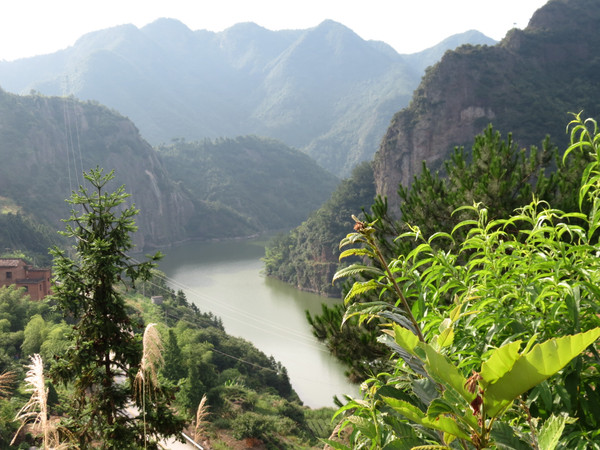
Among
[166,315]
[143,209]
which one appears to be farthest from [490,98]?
[143,209]

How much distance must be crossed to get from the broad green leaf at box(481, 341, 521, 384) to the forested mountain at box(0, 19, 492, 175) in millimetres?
124288

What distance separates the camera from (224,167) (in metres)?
93.1

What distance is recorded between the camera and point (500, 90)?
45125 mm

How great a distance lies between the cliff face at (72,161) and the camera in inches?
2355

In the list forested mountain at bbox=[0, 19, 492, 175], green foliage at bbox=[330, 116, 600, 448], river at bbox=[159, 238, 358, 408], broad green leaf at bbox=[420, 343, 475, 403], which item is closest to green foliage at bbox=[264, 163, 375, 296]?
river at bbox=[159, 238, 358, 408]

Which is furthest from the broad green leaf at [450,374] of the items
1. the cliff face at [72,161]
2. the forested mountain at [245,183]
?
the forested mountain at [245,183]

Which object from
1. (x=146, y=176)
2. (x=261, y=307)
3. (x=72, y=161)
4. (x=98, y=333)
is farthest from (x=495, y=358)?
(x=146, y=176)

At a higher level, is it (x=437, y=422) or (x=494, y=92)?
(x=494, y=92)

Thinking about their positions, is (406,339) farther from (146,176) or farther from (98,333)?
(146,176)

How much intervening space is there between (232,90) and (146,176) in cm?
11110

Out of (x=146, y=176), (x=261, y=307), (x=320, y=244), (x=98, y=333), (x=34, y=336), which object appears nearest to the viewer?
(x=98, y=333)

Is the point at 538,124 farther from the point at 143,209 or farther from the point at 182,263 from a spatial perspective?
the point at 143,209

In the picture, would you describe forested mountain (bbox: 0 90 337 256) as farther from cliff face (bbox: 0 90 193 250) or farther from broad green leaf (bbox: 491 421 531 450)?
broad green leaf (bbox: 491 421 531 450)

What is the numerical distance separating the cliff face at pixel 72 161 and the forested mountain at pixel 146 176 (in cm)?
15
